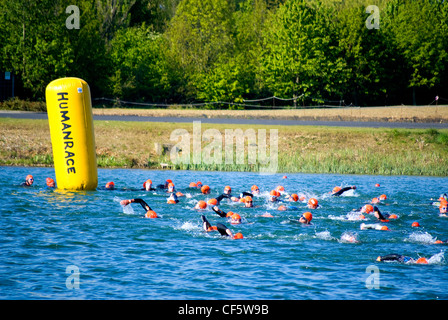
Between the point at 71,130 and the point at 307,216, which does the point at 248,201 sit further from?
the point at 71,130

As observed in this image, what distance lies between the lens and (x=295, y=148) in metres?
33.4

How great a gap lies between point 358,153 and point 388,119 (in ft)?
42.5

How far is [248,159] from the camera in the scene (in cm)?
3194

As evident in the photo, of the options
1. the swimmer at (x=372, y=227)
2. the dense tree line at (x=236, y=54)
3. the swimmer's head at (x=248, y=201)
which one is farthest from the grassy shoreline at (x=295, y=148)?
the dense tree line at (x=236, y=54)

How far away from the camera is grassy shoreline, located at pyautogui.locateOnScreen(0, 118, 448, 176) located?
30.1 meters

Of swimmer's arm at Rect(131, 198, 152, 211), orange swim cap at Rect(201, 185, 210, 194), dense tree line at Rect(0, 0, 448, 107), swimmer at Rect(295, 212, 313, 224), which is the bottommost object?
swimmer at Rect(295, 212, 313, 224)

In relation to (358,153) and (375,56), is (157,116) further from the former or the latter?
(375,56)

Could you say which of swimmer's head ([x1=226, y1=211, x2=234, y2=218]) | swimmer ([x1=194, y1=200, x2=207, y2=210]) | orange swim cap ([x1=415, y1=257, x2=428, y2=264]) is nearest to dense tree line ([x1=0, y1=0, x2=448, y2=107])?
swimmer ([x1=194, y1=200, x2=207, y2=210])

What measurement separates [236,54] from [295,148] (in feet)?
87.8

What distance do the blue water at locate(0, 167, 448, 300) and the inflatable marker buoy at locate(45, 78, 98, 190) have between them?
0.85 m

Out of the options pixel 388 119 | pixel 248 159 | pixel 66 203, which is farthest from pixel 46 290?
pixel 388 119

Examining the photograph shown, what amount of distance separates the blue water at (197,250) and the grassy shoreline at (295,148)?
8.06 metres

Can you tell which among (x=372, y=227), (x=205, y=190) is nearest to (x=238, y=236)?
(x=372, y=227)

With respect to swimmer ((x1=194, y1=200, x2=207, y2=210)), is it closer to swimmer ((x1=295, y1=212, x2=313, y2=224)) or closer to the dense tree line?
swimmer ((x1=295, y1=212, x2=313, y2=224))
